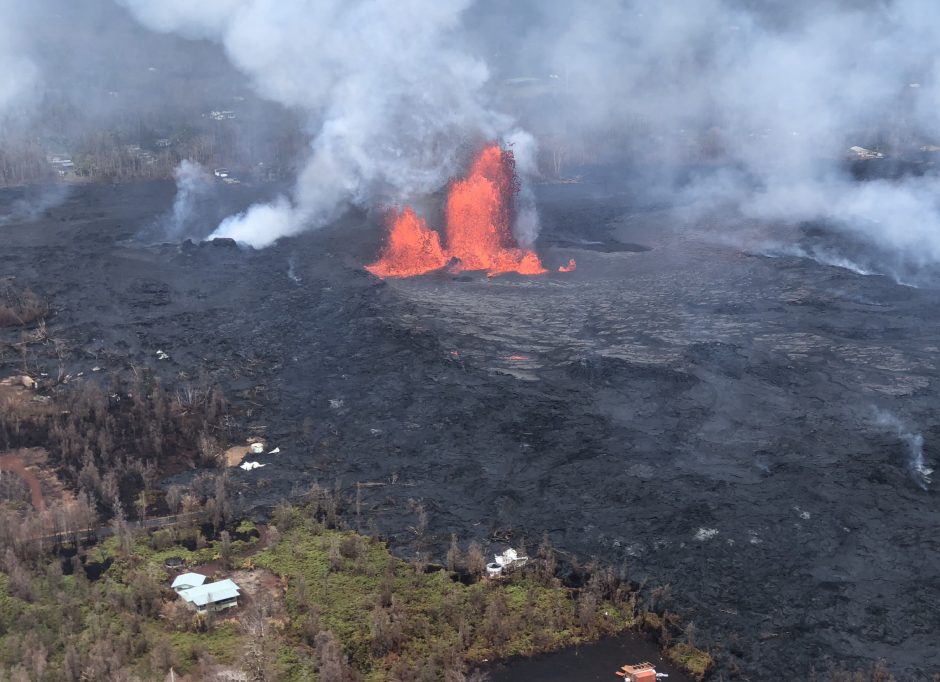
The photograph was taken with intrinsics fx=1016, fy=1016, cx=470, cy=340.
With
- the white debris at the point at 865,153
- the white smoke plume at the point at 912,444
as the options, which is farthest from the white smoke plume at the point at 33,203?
the white debris at the point at 865,153

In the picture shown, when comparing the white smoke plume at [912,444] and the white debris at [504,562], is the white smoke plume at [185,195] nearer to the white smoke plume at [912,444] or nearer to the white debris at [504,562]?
the white debris at [504,562]

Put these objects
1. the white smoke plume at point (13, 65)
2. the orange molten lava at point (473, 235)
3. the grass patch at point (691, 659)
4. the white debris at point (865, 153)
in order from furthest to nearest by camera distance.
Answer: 1. the white smoke plume at point (13, 65)
2. the white debris at point (865, 153)
3. the orange molten lava at point (473, 235)
4. the grass patch at point (691, 659)

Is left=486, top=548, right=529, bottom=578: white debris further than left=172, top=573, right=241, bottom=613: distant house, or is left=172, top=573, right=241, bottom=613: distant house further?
left=486, top=548, right=529, bottom=578: white debris

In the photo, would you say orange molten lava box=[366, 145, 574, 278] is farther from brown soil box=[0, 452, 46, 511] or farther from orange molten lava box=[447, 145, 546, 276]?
brown soil box=[0, 452, 46, 511]

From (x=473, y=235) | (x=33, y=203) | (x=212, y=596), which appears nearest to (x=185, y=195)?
(x=33, y=203)

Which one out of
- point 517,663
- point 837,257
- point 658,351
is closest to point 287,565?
point 517,663

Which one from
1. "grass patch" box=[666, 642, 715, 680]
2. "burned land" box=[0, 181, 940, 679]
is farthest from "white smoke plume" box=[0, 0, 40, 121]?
"grass patch" box=[666, 642, 715, 680]
